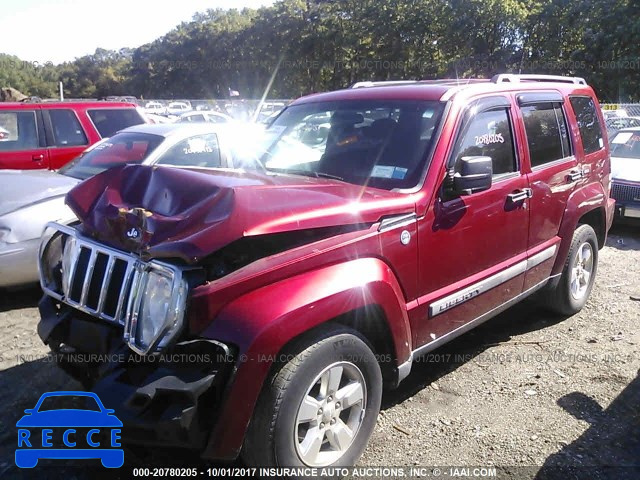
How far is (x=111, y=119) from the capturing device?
8.36m

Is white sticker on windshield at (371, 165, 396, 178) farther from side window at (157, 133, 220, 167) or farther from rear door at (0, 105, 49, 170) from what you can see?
rear door at (0, 105, 49, 170)

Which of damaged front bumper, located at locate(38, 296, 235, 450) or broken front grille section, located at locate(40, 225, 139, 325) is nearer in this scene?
damaged front bumper, located at locate(38, 296, 235, 450)

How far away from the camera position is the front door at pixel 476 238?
3.24 metres

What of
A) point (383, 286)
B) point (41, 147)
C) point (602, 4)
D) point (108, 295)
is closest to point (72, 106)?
point (41, 147)

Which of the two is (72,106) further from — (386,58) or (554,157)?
(386,58)

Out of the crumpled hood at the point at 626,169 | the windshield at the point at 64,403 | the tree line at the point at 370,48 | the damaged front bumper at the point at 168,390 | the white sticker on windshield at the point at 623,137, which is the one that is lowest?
the windshield at the point at 64,403

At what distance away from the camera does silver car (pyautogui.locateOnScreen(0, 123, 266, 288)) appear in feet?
15.9

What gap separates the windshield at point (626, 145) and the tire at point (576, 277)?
4951 millimetres

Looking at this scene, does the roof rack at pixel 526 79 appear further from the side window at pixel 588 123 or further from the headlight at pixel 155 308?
the headlight at pixel 155 308

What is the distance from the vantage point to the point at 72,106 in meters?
8.06

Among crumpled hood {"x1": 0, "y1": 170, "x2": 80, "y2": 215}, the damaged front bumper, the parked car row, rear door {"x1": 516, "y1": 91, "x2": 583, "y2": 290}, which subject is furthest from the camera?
the parked car row

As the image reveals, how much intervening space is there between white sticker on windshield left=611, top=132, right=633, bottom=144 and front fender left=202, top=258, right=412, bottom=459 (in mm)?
8619

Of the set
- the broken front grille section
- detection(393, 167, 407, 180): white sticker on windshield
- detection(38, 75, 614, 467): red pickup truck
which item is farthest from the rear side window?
detection(393, 167, 407, 180): white sticker on windshield

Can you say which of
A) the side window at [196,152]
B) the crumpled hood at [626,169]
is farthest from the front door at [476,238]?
the crumpled hood at [626,169]
